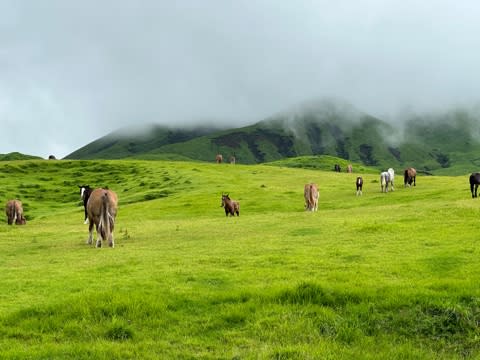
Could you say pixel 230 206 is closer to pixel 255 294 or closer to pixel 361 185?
pixel 361 185

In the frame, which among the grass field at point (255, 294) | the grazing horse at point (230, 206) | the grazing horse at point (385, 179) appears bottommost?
the grass field at point (255, 294)

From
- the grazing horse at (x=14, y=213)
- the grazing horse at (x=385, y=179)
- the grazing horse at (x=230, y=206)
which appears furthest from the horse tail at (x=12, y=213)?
the grazing horse at (x=385, y=179)

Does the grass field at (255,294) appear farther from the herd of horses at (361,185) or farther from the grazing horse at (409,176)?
the grazing horse at (409,176)

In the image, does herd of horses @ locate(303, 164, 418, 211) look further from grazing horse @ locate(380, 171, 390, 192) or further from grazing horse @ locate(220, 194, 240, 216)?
grazing horse @ locate(220, 194, 240, 216)

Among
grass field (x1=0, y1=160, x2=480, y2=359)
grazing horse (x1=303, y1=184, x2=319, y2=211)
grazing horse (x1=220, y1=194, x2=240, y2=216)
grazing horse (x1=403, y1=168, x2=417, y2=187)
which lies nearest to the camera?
grass field (x1=0, y1=160, x2=480, y2=359)

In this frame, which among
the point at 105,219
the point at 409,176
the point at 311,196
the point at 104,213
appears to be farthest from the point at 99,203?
the point at 409,176

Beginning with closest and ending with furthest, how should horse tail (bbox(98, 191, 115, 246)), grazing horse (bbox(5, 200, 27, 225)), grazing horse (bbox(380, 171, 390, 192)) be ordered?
horse tail (bbox(98, 191, 115, 246)), grazing horse (bbox(5, 200, 27, 225)), grazing horse (bbox(380, 171, 390, 192))

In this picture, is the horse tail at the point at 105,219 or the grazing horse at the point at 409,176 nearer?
the horse tail at the point at 105,219

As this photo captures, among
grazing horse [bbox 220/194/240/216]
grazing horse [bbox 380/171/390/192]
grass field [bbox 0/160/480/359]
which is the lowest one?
grass field [bbox 0/160/480/359]

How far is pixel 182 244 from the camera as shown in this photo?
2384cm

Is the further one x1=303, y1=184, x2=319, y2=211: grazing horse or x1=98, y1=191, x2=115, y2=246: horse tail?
x1=303, y1=184, x2=319, y2=211: grazing horse

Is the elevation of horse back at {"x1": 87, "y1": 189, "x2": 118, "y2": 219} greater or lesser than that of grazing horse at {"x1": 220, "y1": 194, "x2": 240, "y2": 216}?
greater

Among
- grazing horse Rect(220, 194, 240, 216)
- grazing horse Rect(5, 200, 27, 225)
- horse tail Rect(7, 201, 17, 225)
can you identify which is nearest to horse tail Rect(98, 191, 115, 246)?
grazing horse Rect(220, 194, 240, 216)

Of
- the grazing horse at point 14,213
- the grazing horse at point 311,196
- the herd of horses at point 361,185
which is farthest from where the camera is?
the grazing horse at point 14,213
